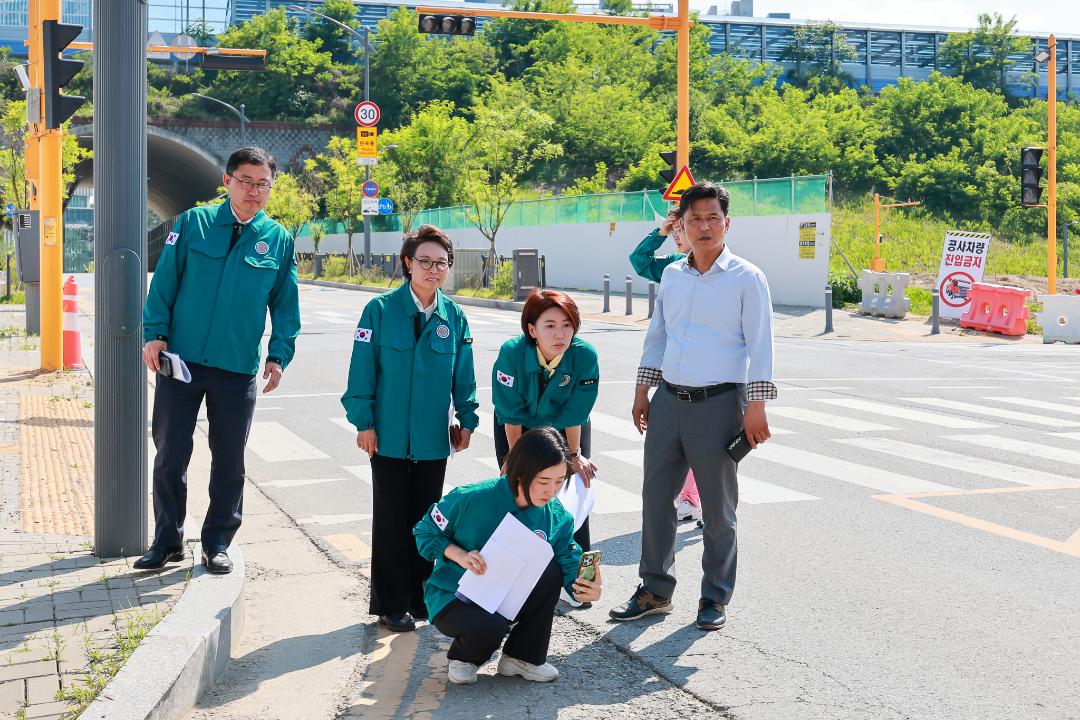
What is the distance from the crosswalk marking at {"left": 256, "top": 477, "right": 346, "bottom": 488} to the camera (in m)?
8.58

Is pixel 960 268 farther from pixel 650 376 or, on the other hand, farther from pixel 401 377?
pixel 401 377

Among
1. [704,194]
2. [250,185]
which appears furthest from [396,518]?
[704,194]

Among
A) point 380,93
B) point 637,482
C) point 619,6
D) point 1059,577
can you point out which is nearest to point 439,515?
point 1059,577

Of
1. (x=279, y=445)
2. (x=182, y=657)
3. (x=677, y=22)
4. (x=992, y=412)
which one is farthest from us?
(x=677, y=22)

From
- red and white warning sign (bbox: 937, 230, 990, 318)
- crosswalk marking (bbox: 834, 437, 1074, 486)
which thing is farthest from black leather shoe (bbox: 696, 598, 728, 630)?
red and white warning sign (bbox: 937, 230, 990, 318)

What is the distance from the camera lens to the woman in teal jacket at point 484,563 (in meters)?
4.43

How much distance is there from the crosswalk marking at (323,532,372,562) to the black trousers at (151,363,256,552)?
1.09 meters

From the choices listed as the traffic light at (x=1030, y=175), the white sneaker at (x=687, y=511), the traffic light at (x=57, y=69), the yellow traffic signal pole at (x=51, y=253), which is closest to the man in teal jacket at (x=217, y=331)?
the white sneaker at (x=687, y=511)

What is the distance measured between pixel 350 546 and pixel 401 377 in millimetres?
1983

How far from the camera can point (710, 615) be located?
5.21 m

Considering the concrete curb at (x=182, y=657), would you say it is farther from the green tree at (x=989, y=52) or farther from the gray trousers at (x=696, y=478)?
the green tree at (x=989, y=52)

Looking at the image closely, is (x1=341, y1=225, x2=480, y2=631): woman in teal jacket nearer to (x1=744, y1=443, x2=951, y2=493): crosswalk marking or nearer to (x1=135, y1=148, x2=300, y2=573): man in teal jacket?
(x1=135, y1=148, x2=300, y2=573): man in teal jacket

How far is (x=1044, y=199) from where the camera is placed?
59844mm

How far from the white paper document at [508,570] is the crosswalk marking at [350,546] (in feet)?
6.67
